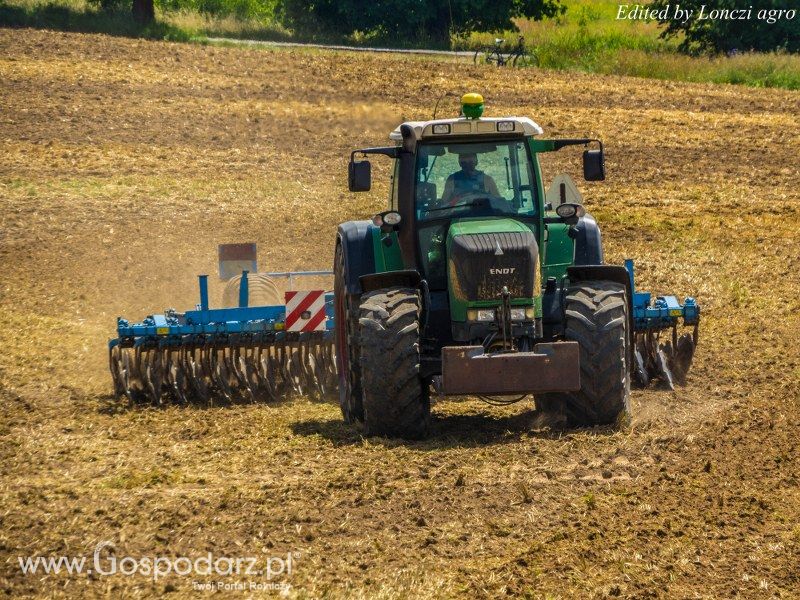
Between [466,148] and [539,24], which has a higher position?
[539,24]

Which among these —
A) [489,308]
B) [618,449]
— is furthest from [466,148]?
[618,449]

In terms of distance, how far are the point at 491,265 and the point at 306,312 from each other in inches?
99.5

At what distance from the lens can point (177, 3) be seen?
136ft

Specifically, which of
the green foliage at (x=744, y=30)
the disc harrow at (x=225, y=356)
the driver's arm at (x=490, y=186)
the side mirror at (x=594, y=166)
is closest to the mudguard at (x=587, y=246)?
the side mirror at (x=594, y=166)

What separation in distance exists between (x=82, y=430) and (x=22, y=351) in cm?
275

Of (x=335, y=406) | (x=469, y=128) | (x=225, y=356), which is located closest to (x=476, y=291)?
(x=469, y=128)

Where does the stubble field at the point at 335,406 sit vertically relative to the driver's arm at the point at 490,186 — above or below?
below

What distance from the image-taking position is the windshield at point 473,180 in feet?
28.6

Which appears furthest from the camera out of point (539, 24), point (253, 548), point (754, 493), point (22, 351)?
point (539, 24)

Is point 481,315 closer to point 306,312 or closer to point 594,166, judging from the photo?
point 594,166

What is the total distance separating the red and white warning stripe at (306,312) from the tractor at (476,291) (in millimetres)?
765

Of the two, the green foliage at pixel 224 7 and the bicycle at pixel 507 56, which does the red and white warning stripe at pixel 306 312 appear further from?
the green foliage at pixel 224 7

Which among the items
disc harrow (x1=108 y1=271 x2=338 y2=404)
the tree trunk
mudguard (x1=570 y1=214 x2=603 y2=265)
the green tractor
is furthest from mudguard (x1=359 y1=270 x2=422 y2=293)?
the tree trunk

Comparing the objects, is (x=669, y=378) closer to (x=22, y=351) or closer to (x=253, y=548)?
(x=253, y=548)
